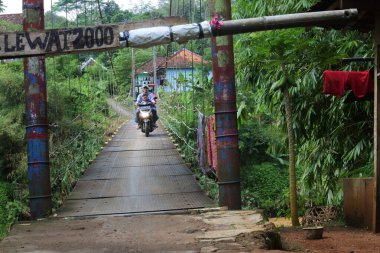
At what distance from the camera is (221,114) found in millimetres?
6336

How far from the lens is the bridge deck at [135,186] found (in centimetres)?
661

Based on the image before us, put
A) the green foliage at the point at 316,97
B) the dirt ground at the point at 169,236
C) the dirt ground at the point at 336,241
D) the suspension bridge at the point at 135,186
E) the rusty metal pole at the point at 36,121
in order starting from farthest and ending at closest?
1. the green foliage at the point at 316,97
2. the suspension bridge at the point at 135,186
3. the rusty metal pole at the point at 36,121
4. the dirt ground at the point at 336,241
5. the dirt ground at the point at 169,236

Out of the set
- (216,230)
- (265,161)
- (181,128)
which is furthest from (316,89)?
(265,161)

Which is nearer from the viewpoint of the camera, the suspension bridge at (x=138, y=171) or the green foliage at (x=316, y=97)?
the suspension bridge at (x=138, y=171)

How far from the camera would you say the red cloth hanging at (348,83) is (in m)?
6.24

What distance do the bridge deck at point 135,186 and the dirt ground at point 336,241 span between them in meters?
1.12

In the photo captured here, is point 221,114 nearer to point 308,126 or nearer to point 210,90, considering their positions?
point 308,126

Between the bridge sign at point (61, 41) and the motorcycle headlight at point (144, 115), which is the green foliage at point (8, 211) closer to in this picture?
the motorcycle headlight at point (144, 115)

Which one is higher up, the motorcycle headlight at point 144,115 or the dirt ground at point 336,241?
the motorcycle headlight at point 144,115

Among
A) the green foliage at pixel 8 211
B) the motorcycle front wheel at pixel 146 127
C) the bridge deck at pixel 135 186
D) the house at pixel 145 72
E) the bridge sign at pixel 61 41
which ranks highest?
the house at pixel 145 72

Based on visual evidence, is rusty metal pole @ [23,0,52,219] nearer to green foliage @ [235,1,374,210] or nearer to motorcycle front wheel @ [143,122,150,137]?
green foliage @ [235,1,374,210]

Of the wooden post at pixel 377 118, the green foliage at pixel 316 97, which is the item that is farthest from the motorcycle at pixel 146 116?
the wooden post at pixel 377 118

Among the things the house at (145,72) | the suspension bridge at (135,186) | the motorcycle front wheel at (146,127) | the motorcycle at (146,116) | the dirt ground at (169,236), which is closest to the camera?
the dirt ground at (169,236)

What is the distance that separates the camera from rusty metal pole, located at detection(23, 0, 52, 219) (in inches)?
240
